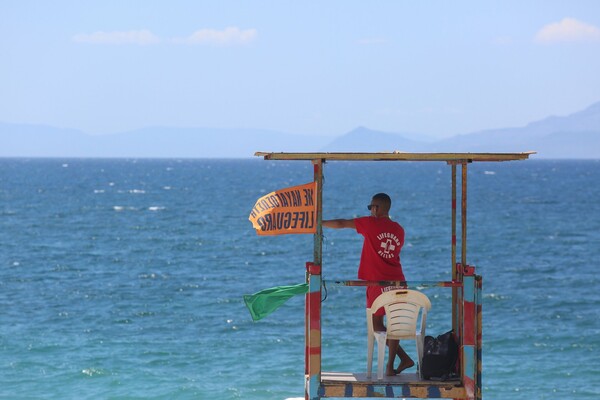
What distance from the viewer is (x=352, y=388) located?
1195cm

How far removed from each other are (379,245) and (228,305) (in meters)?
22.0

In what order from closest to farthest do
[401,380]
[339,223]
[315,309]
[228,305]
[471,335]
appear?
[315,309]
[339,223]
[471,335]
[401,380]
[228,305]

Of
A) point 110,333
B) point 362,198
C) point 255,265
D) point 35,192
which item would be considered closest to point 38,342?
point 110,333

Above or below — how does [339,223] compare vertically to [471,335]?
above

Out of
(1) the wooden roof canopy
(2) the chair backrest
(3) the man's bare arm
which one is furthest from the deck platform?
(1) the wooden roof canopy

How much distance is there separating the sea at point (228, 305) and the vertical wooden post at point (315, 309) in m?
9.51

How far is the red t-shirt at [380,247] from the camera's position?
11961 mm

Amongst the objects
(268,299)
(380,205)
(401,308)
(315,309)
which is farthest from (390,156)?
(268,299)

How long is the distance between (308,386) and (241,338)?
51.8 ft

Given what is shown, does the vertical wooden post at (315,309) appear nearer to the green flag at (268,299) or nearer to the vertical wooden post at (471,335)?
the green flag at (268,299)

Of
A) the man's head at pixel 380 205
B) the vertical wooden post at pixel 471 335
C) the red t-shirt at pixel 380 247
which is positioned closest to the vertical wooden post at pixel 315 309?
the red t-shirt at pixel 380 247

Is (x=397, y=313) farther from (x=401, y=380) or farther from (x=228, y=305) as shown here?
(x=228, y=305)

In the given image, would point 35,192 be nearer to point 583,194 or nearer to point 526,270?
point 583,194

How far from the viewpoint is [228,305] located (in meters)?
33.6
